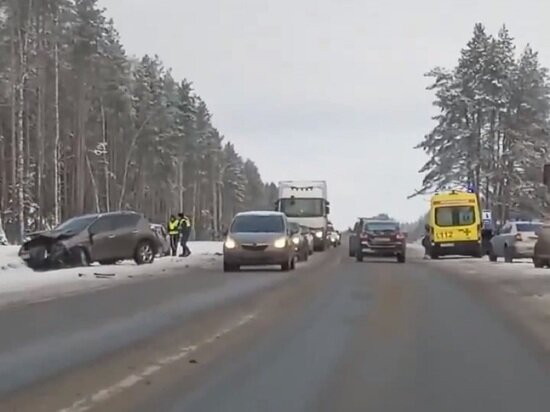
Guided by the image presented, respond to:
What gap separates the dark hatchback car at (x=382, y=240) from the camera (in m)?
43.9

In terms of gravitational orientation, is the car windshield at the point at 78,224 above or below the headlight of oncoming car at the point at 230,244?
above

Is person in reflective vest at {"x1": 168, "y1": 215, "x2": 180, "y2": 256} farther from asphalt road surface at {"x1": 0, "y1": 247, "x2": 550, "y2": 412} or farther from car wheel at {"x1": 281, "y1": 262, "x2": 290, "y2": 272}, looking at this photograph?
asphalt road surface at {"x1": 0, "y1": 247, "x2": 550, "y2": 412}

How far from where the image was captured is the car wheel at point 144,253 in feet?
117

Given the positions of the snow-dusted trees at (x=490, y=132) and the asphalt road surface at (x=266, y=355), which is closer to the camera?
the asphalt road surface at (x=266, y=355)

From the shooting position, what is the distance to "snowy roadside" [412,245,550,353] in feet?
54.5

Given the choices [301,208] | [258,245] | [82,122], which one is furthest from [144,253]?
[82,122]

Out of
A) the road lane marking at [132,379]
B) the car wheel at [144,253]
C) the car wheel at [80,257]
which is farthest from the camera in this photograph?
the car wheel at [144,253]

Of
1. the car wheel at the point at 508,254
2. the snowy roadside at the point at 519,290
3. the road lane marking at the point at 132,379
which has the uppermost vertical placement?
the car wheel at the point at 508,254

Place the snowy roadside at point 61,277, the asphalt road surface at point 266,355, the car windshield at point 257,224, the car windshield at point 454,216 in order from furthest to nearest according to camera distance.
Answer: the car windshield at point 454,216
the car windshield at point 257,224
the snowy roadside at point 61,277
the asphalt road surface at point 266,355

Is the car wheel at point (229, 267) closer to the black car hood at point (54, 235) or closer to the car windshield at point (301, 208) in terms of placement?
the black car hood at point (54, 235)

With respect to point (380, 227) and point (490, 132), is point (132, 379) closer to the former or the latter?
point (380, 227)

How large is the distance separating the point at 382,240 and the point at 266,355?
31.6m

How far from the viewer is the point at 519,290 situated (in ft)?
81.0

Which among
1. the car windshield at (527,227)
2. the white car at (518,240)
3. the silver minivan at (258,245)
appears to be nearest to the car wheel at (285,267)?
the silver minivan at (258,245)
